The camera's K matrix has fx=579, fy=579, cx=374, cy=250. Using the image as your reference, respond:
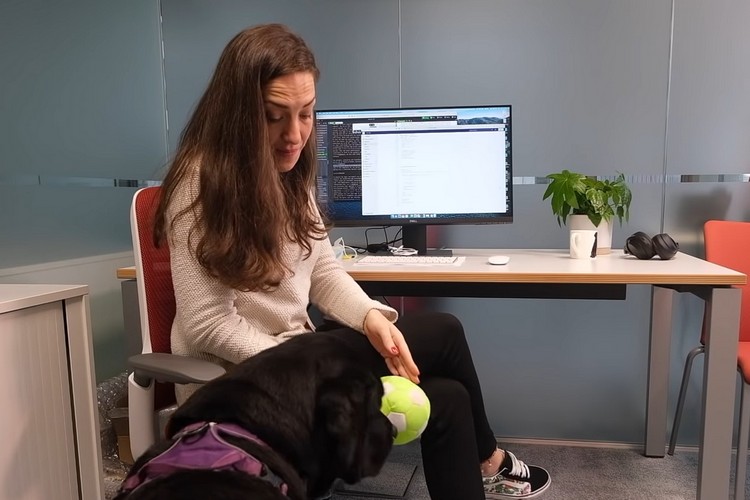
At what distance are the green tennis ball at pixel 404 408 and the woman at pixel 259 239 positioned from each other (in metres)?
0.08

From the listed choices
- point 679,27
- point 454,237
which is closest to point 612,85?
point 679,27

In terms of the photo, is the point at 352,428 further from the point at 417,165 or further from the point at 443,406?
the point at 417,165

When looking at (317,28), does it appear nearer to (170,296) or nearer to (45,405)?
(170,296)

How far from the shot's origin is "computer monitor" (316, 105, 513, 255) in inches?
74.0

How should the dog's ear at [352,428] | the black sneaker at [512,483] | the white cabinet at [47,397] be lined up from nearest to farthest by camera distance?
the dog's ear at [352,428]
the white cabinet at [47,397]
the black sneaker at [512,483]

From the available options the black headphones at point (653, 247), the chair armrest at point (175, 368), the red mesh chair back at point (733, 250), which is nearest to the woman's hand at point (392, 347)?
the chair armrest at point (175, 368)

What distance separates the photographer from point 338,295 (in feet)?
4.48

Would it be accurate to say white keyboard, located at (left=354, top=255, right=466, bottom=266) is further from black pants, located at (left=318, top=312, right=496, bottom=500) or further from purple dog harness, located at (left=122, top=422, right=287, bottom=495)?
purple dog harness, located at (left=122, top=422, right=287, bottom=495)

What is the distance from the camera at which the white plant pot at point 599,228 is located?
1840mm

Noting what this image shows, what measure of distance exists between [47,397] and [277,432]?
30.2 inches

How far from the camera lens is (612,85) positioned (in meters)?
2.11

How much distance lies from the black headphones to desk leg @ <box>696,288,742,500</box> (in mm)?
294

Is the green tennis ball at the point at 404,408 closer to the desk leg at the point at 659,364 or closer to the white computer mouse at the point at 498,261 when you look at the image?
the white computer mouse at the point at 498,261

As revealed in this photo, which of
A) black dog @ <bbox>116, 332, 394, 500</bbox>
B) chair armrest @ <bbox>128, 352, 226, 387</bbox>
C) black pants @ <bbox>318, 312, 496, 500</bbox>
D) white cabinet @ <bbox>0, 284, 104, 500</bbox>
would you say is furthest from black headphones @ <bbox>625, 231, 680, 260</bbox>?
white cabinet @ <bbox>0, 284, 104, 500</bbox>
